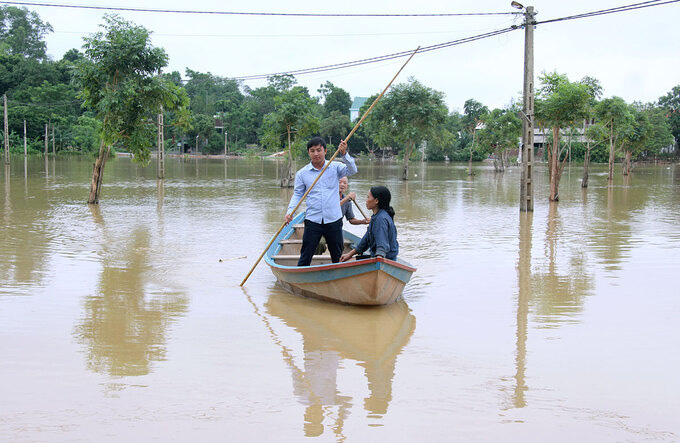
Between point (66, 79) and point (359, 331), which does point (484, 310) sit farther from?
point (66, 79)

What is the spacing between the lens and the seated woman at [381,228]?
7.52m

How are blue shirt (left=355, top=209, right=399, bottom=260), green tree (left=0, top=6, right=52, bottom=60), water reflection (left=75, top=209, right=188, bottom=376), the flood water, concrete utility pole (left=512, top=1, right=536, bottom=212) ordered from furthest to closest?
green tree (left=0, top=6, right=52, bottom=60) → concrete utility pole (left=512, top=1, right=536, bottom=212) → blue shirt (left=355, top=209, right=399, bottom=260) → water reflection (left=75, top=209, right=188, bottom=376) → the flood water

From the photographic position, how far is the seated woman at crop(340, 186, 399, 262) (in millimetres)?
7523

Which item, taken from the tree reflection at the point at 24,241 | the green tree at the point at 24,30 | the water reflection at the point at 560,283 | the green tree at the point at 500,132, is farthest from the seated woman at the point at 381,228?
the green tree at the point at 24,30

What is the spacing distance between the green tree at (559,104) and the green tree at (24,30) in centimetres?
10232

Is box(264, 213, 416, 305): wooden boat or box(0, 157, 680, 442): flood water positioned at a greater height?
box(264, 213, 416, 305): wooden boat

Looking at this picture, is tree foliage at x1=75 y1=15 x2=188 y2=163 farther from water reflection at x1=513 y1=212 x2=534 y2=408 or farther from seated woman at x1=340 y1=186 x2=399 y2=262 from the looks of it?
seated woman at x1=340 y1=186 x2=399 y2=262

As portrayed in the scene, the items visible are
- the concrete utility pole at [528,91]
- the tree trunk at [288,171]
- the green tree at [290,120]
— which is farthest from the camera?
the tree trunk at [288,171]

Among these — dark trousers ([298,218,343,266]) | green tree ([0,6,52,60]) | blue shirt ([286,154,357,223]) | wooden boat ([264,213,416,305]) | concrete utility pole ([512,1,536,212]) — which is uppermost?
green tree ([0,6,52,60])

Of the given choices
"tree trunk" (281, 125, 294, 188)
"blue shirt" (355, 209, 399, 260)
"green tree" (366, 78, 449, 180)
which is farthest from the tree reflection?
"green tree" (366, 78, 449, 180)

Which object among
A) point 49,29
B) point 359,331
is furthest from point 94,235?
point 49,29

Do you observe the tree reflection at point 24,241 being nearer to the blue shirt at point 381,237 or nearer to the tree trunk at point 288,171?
the blue shirt at point 381,237

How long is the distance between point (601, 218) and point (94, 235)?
12951 mm

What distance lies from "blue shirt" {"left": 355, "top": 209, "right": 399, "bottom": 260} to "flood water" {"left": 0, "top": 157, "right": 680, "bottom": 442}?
0.74 meters
